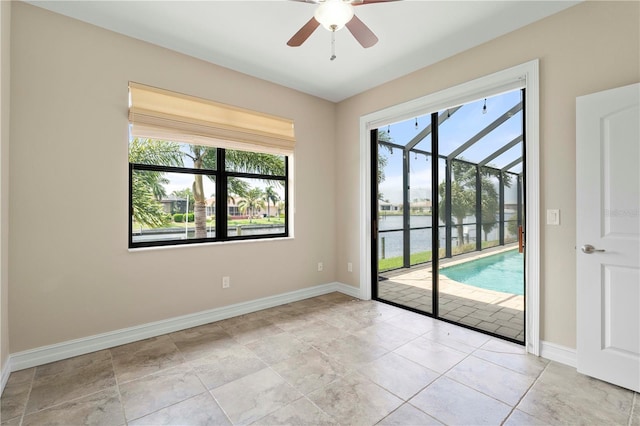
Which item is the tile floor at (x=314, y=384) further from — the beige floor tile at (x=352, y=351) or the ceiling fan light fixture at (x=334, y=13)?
the ceiling fan light fixture at (x=334, y=13)

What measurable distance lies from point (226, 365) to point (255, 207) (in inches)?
74.2

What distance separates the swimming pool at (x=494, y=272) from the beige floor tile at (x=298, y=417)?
2.16 m

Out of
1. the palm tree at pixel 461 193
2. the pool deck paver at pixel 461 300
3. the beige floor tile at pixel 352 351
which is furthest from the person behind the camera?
the palm tree at pixel 461 193

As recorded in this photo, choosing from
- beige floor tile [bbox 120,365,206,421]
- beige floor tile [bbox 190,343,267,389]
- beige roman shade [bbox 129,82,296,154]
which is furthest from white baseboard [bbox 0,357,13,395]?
beige roman shade [bbox 129,82,296,154]

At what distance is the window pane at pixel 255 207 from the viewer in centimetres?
350

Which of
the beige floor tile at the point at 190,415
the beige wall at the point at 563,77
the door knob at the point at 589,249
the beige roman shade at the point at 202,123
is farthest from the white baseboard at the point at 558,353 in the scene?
the beige roman shade at the point at 202,123

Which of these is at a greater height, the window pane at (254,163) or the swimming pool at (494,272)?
the window pane at (254,163)

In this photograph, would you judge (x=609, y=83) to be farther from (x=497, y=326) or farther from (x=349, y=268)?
(x=349, y=268)

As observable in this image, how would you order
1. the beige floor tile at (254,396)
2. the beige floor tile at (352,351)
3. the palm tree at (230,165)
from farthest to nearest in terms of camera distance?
the palm tree at (230,165) < the beige floor tile at (352,351) < the beige floor tile at (254,396)

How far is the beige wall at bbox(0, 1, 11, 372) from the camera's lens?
6.59 ft

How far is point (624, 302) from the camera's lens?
199 centimetres

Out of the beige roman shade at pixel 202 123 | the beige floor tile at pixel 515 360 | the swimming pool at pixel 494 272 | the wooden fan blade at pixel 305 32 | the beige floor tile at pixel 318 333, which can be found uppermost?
the wooden fan blade at pixel 305 32

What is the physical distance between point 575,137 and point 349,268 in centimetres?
284

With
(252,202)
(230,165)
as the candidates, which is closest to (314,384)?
(252,202)
